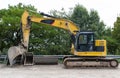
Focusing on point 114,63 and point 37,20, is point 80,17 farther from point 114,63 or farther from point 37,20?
point 114,63

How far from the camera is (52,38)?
30.7 metres

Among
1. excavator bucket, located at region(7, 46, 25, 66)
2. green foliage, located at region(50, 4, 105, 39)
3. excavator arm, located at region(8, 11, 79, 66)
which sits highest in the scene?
green foliage, located at region(50, 4, 105, 39)

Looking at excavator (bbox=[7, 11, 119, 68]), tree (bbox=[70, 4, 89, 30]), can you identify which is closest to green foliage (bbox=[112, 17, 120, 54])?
tree (bbox=[70, 4, 89, 30])

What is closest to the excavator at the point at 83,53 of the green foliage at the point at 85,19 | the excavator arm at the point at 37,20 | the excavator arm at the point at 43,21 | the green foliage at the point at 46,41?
the excavator arm at the point at 37,20

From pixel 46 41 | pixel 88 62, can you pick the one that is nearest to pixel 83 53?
pixel 88 62

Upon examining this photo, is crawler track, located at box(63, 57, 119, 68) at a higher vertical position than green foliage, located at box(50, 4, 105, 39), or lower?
lower

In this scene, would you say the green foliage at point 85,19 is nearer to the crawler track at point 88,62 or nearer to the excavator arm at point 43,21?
the excavator arm at point 43,21

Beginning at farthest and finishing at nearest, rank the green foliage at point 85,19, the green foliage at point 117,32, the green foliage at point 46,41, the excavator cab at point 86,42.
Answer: the green foliage at point 85,19, the green foliage at point 117,32, the green foliage at point 46,41, the excavator cab at point 86,42

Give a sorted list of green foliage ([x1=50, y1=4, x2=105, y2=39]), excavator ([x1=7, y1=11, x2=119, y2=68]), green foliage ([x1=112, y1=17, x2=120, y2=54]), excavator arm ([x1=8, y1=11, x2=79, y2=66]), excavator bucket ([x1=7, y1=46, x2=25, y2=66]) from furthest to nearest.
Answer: green foliage ([x1=50, y1=4, x2=105, y2=39])
green foliage ([x1=112, y1=17, x2=120, y2=54])
excavator arm ([x1=8, y1=11, x2=79, y2=66])
excavator bucket ([x1=7, y1=46, x2=25, y2=66])
excavator ([x1=7, y1=11, x2=119, y2=68])

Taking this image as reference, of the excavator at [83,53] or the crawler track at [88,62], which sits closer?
the crawler track at [88,62]

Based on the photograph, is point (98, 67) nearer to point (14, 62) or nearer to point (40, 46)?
point (14, 62)

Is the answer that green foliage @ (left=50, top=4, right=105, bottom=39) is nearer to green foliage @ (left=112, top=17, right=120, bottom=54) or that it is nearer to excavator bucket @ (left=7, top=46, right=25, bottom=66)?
green foliage @ (left=112, top=17, right=120, bottom=54)

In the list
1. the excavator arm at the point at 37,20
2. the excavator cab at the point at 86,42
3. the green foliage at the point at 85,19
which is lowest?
the excavator cab at the point at 86,42

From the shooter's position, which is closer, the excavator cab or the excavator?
the excavator
